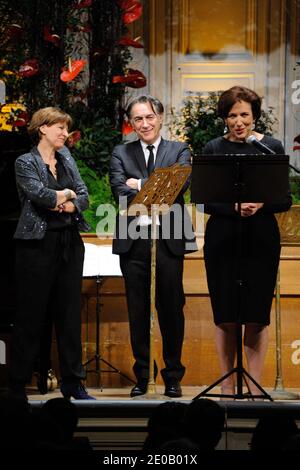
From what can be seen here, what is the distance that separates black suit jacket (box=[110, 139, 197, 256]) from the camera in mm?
6145

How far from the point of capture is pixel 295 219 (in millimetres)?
7090

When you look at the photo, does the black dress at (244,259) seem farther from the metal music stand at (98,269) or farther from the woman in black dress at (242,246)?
the metal music stand at (98,269)

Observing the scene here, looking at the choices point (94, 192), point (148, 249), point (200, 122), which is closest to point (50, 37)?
point (94, 192)

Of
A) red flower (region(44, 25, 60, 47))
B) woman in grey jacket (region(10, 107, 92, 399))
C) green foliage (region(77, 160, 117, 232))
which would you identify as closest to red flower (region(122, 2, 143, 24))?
red flower (region(44, 25, 60, 47))

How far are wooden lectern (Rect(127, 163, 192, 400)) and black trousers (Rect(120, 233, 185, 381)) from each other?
154 millimetres

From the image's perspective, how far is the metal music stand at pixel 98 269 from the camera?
644 cm

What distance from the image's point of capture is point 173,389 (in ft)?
20.3

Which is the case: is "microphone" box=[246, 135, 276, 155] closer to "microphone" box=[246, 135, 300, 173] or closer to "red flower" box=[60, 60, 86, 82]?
"microphone" box=[246, 135, 300, 173]

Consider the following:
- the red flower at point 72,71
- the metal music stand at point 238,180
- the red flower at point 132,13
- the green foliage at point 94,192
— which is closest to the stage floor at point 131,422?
the metal music stand at point 238,180

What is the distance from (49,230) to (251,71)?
3651 mm

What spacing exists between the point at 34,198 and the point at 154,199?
67 centimetres
